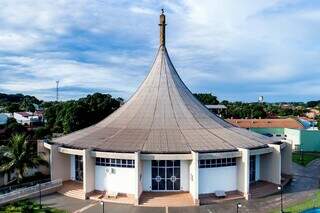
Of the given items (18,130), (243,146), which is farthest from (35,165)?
(18,130)

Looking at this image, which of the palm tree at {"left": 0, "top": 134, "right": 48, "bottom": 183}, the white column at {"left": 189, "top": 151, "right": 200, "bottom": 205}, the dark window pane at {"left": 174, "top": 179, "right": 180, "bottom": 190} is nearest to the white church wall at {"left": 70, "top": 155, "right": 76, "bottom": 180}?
the palm tree at {"left": 0, "top": 134, "right": 48, "bottom": 183}

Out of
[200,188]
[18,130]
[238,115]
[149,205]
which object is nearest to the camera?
[149,205]

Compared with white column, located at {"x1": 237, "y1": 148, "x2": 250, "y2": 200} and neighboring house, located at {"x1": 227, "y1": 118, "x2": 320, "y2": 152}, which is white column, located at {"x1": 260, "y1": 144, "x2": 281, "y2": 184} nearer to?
white column, located at {"x1": 237, "y1": 148, "x2": 250, "y2": 200}

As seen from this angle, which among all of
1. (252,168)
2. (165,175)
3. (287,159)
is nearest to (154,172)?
(165,175)

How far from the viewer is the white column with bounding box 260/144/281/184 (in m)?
29.7

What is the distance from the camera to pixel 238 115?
89.0 metres

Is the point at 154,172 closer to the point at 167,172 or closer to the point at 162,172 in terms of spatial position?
the point at 162,172

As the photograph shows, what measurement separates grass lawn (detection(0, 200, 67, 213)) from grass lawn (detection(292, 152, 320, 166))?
28.4 m

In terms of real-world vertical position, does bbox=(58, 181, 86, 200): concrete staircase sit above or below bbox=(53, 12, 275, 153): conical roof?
below

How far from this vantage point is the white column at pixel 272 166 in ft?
97.4

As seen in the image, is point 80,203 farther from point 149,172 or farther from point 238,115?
point 238,115

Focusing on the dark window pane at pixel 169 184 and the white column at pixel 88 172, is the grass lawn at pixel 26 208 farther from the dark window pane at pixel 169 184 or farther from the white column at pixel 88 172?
the dark window pane at pixel 169 184

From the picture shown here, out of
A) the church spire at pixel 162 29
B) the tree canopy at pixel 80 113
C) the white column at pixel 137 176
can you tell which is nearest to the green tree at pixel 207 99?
the tree canopy at pixel 80 113

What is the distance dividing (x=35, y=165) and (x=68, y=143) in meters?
2.95
